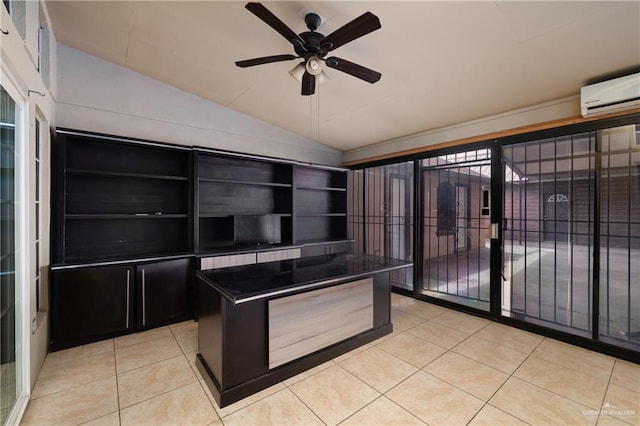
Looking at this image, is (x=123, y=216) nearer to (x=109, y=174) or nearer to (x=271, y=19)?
(x=109, y=174)

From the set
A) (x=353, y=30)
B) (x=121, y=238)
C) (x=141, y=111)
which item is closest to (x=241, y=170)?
(x=141, y=111)

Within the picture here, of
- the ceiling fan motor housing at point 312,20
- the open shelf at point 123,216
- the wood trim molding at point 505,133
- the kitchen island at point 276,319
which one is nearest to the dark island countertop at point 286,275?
the kitchen island at point 276,319

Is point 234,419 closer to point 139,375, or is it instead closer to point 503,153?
point 139,375

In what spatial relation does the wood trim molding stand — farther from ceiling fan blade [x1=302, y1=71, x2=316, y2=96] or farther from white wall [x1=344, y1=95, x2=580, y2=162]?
ceiling fan blade [x1=302, y1=71, x2=316, y2=96]

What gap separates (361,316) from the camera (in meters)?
2.68

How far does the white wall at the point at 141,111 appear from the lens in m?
3.08

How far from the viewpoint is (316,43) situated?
1957 mm

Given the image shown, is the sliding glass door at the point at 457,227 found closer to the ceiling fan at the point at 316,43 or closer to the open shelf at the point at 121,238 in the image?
the ceiling fan at the point at 316,43

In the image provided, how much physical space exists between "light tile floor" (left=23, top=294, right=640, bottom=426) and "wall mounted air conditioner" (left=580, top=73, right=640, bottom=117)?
2.33 m

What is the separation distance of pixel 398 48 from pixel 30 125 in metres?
3.00

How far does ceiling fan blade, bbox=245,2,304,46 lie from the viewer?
1541 mm

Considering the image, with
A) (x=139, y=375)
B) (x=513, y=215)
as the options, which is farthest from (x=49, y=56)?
(x=513, y=215)

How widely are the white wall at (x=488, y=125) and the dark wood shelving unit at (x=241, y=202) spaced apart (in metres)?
1.87

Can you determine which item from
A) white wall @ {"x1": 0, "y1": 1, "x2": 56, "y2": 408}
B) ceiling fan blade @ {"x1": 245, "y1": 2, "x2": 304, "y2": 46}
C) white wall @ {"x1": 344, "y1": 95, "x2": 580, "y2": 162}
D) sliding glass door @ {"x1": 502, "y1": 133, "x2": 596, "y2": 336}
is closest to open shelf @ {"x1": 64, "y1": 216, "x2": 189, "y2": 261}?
white wall @ {"x1": 0, "y1": 1, "x2": 56, "y2": 408}
